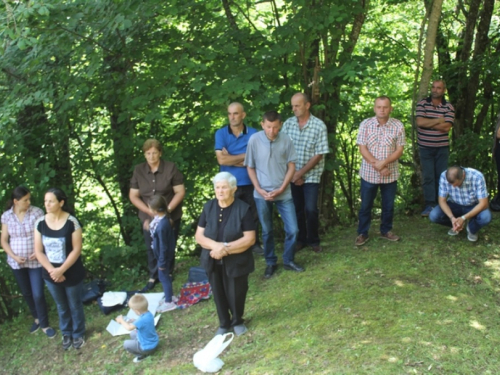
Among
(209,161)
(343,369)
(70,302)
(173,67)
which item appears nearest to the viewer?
(343,369)

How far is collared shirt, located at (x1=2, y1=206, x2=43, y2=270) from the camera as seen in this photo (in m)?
5.38

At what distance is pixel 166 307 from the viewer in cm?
550

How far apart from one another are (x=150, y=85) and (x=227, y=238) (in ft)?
8.40

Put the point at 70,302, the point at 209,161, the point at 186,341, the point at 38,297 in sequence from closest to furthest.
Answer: the point at 186,341, the point at 70,302, the point at 38,297, the point at 209,161

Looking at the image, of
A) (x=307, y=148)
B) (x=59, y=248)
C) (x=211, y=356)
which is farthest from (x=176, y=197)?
(x=211, y=356)

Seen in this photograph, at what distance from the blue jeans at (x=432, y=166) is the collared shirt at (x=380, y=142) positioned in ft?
3.58

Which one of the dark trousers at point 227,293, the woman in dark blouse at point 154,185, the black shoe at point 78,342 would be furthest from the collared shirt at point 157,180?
the dark trousers at point 227,293

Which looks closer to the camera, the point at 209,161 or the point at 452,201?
the point at 452,201

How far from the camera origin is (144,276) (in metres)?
6.61

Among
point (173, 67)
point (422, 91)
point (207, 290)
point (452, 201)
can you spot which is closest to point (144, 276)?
point (207, 290)

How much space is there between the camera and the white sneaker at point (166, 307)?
5473 mm

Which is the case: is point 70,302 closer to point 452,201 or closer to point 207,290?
point 207,290

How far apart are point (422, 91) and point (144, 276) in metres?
4.30

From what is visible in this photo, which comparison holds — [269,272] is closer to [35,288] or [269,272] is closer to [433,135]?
[35,288]
